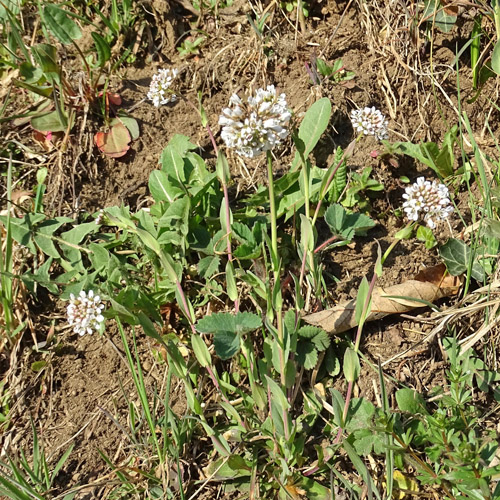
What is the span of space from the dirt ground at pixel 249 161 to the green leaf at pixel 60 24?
0.97ft

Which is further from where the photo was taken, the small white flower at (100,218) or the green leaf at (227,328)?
the small white flower at (100,218)

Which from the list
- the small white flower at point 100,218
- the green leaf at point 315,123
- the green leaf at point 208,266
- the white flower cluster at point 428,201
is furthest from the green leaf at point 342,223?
the small white flower at point 100,218

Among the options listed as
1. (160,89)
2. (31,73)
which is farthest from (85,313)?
(31,73)

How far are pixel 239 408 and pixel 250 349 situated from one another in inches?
7.9

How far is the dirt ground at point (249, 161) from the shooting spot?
2.15 meters

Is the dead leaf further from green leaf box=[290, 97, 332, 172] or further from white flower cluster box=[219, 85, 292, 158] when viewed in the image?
white flower cluster box=[219, 85, 292, 158]

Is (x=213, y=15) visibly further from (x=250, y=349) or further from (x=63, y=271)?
(x=250, y=349)

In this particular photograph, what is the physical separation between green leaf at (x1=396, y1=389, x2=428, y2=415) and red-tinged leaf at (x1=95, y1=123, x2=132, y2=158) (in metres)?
1.54

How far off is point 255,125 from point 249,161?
1077 millimetres

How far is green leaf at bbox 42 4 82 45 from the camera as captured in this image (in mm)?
2613

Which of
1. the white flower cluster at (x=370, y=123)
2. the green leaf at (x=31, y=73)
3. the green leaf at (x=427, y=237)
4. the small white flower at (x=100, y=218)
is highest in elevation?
the white flower cluster at (x=370, y=123)

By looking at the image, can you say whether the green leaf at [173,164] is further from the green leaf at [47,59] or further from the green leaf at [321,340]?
the green leaf at [321,340]

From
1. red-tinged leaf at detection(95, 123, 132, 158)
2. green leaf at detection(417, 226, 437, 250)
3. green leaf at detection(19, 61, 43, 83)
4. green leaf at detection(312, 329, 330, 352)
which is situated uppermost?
green leaf at detection(19, 61, 43, 83)

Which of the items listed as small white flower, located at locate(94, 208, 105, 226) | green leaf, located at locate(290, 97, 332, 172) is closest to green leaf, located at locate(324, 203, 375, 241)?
green leaf, located at locate(290, 97, 332, 172)
